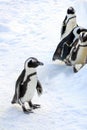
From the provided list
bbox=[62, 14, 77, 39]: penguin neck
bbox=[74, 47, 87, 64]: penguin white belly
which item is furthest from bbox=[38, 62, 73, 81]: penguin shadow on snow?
bbox=[62, 14, 77, 39]: penguin neck

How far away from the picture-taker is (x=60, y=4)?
8766 millimetres

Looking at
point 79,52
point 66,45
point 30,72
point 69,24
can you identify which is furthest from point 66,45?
point 30,72

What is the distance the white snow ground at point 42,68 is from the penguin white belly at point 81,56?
0.13m

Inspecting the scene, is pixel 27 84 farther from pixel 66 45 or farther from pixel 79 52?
pixel 66 45

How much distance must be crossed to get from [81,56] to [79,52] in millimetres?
49

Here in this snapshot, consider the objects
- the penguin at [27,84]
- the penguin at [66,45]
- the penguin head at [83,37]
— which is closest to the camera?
the penguin at [27,84]

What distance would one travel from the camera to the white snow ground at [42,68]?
4.17 m

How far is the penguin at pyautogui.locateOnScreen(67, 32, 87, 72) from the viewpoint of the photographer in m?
5.20

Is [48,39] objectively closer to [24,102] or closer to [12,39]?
[12,39]

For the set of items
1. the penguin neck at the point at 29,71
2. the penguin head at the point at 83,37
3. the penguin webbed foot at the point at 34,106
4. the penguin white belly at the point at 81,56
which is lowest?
the penguin webbed foot at the point at 34,106

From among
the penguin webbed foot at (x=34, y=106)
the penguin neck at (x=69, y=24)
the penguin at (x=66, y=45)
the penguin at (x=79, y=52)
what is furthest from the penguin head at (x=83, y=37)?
the penguin webbed foot at (x=34, y=106)


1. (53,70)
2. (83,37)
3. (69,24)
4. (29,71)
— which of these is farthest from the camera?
(69,24)

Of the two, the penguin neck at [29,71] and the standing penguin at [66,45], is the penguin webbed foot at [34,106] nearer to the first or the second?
the penguin neck at [29,71]

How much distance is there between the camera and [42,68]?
18.0 ft
